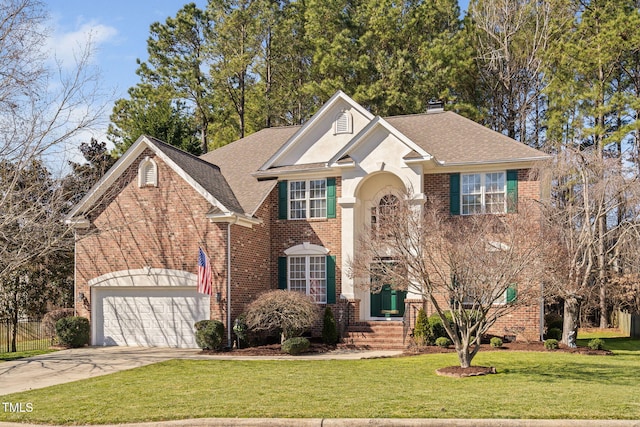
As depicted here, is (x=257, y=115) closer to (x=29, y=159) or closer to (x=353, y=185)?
(x=353, y=185)

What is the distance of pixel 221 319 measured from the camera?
65.5 ft

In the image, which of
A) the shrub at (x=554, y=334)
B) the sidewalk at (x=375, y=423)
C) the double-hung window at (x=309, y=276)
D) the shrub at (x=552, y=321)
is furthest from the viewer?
the double-hung window at (x=309, y=276)

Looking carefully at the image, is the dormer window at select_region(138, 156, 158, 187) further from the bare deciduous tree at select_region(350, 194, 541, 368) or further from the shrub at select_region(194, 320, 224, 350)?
the bare deciduous tree at select_region(350, 194, 541, 368)

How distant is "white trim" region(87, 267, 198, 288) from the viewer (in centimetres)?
2056

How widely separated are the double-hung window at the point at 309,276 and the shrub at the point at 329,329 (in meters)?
1.55

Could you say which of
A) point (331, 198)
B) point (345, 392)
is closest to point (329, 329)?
point (331, 198)

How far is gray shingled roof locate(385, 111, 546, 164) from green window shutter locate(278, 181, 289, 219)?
463 centimetres

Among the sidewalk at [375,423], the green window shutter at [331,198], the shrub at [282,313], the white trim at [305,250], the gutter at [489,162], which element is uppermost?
the gutter at [489,162]

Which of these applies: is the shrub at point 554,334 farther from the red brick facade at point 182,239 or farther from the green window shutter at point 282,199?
the green window shutter at point 282,199

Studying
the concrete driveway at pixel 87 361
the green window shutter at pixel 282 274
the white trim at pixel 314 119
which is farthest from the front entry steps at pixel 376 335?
the white trim at pixel 314 119

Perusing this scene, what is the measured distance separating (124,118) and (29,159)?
90.0 ft

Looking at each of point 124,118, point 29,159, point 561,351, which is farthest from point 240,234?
point 124,118

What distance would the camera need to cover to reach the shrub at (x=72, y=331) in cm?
2067

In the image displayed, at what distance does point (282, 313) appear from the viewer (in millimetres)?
19000
